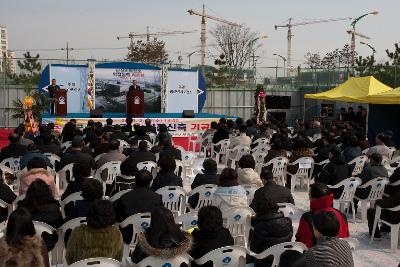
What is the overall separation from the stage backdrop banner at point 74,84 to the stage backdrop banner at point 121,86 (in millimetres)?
632

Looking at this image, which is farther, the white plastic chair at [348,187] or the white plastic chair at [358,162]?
the white plastic chair at [358,162]

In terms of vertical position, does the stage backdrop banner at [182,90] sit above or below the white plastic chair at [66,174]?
above

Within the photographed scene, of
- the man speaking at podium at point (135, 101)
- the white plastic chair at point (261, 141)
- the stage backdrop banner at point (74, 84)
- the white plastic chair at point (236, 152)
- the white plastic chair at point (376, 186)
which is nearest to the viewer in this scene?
the white plastic chair at point (376, 186)

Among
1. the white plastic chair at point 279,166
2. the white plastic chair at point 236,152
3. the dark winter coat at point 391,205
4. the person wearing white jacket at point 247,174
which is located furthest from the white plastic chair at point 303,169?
the dark winter coat at point 391,205

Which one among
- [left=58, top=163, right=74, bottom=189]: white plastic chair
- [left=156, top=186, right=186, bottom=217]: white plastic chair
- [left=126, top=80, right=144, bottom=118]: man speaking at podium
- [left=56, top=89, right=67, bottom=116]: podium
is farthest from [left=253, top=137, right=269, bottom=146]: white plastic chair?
[left=56, top=89, right=67, bottom=116]: podium

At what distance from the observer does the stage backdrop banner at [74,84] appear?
1973 cm

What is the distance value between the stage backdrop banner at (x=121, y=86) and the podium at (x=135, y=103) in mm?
2287

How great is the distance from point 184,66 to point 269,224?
19.3 meters

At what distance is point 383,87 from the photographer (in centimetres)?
1595

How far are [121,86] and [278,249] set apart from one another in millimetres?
17650

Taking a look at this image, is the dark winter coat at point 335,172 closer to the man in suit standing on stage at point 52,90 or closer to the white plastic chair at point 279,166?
the white plastic chair at point 279,166

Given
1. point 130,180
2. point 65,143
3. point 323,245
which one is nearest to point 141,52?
point 65,143

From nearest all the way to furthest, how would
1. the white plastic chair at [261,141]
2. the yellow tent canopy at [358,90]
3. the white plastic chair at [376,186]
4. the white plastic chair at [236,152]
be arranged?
1. the white plastic chair at [376,186]
2. the white plastic chair at [236,152]
3. the white plastic chair at [261,141]
4. the yellow tent canopy at [358,90]

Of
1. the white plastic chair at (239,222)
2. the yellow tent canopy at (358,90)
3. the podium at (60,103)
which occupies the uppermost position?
the yellow tent canopy at (358,90)
